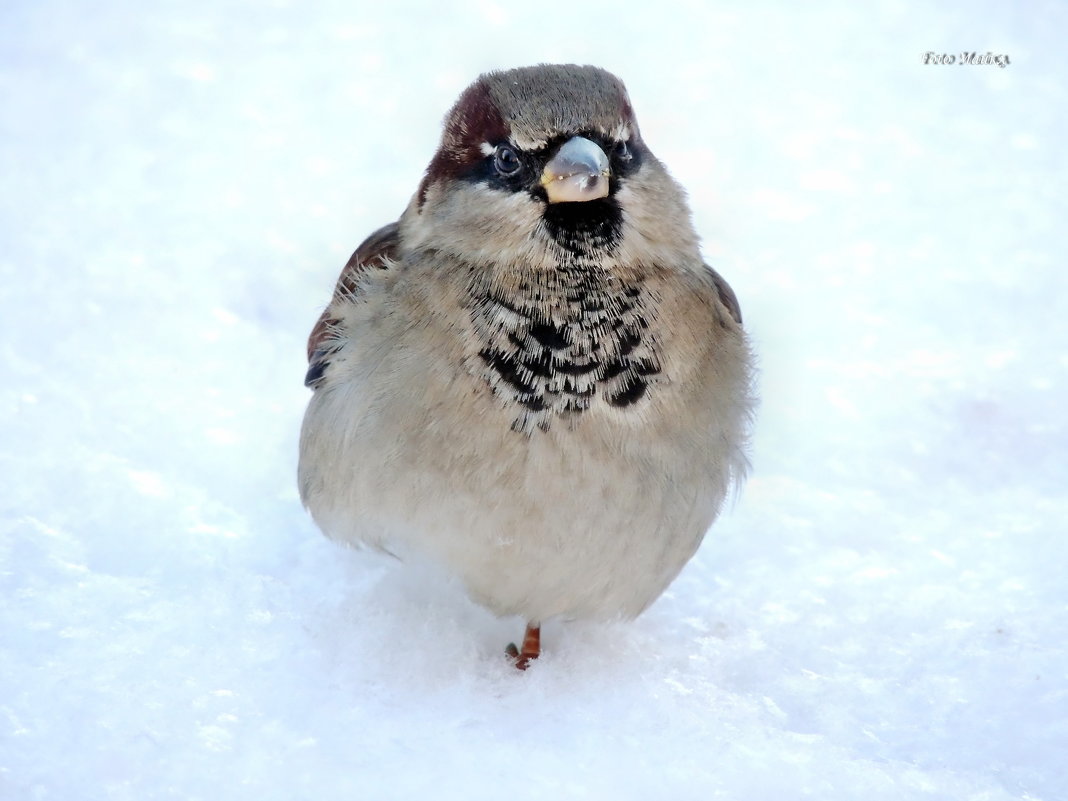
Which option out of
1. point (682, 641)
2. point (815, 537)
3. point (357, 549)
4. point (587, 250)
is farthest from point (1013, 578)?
point (357, 549)

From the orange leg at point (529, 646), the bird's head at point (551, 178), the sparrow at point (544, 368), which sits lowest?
the orange leg at point (529, 646)

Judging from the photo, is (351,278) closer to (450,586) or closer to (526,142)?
(526,142)

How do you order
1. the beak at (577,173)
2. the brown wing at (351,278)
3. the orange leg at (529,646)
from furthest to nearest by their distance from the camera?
1. the orange leg at (529,646)
2. the brown wing at (351,278)
3. the beak at (577,173)

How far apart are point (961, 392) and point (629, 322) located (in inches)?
73.1

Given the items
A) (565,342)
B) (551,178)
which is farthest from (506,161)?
(565,342)

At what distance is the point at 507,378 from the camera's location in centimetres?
269

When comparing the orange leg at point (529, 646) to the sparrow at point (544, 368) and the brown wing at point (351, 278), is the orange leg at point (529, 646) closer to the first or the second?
the sparrow at point (544, 368)

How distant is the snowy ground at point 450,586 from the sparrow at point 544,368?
1.31ft

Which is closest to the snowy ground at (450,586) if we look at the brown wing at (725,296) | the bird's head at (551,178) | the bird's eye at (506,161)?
the brown wing at (725,296)

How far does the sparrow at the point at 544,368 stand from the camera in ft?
8.83

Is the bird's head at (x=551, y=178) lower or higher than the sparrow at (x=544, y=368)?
higher

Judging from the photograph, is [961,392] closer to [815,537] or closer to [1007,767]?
[815,537]

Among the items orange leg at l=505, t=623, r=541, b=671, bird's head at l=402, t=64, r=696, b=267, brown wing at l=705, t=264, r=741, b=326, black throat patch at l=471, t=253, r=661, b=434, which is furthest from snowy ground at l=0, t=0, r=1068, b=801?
bird's head at l=402, t=64, r=696, b=267

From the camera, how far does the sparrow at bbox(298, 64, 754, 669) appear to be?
8.83ft
